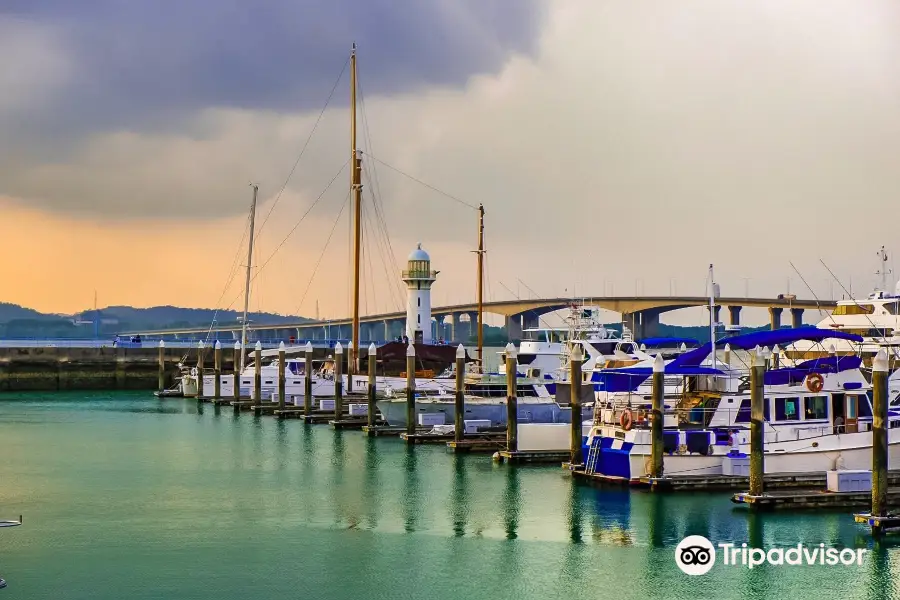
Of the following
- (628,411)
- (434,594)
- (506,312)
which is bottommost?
(434,594)

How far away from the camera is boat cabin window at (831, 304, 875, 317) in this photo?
53281 mm

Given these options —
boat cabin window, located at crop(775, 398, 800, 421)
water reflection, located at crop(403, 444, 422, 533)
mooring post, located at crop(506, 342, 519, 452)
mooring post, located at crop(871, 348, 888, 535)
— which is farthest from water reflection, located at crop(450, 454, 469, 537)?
mooring post, located at crop(871, 348, 888, 535)

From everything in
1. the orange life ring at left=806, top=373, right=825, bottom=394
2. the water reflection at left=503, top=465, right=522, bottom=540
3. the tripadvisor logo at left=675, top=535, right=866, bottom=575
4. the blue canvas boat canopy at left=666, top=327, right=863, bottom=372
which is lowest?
the tripadvisor logo at left=675, top=535, right=866, bottom=575

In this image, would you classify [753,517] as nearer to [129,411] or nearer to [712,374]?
[712,374]

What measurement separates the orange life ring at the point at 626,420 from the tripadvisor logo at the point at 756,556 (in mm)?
8143

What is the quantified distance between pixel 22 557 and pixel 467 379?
27.9m

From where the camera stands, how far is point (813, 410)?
34.9m

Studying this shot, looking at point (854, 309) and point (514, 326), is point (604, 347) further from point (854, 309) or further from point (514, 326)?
point (514, 326)

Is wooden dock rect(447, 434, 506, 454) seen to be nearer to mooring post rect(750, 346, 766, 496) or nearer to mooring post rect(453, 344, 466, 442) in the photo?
mooring post rect(453, 344, 466, 442)

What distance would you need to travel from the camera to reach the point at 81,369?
287 ft

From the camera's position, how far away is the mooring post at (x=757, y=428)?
30.5 meters

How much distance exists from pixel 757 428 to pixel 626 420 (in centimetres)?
575

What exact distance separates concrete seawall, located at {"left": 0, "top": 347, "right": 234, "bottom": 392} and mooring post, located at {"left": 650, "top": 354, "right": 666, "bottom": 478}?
5732cm

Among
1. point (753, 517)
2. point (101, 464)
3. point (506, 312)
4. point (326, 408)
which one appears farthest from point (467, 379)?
point (506, 312)
